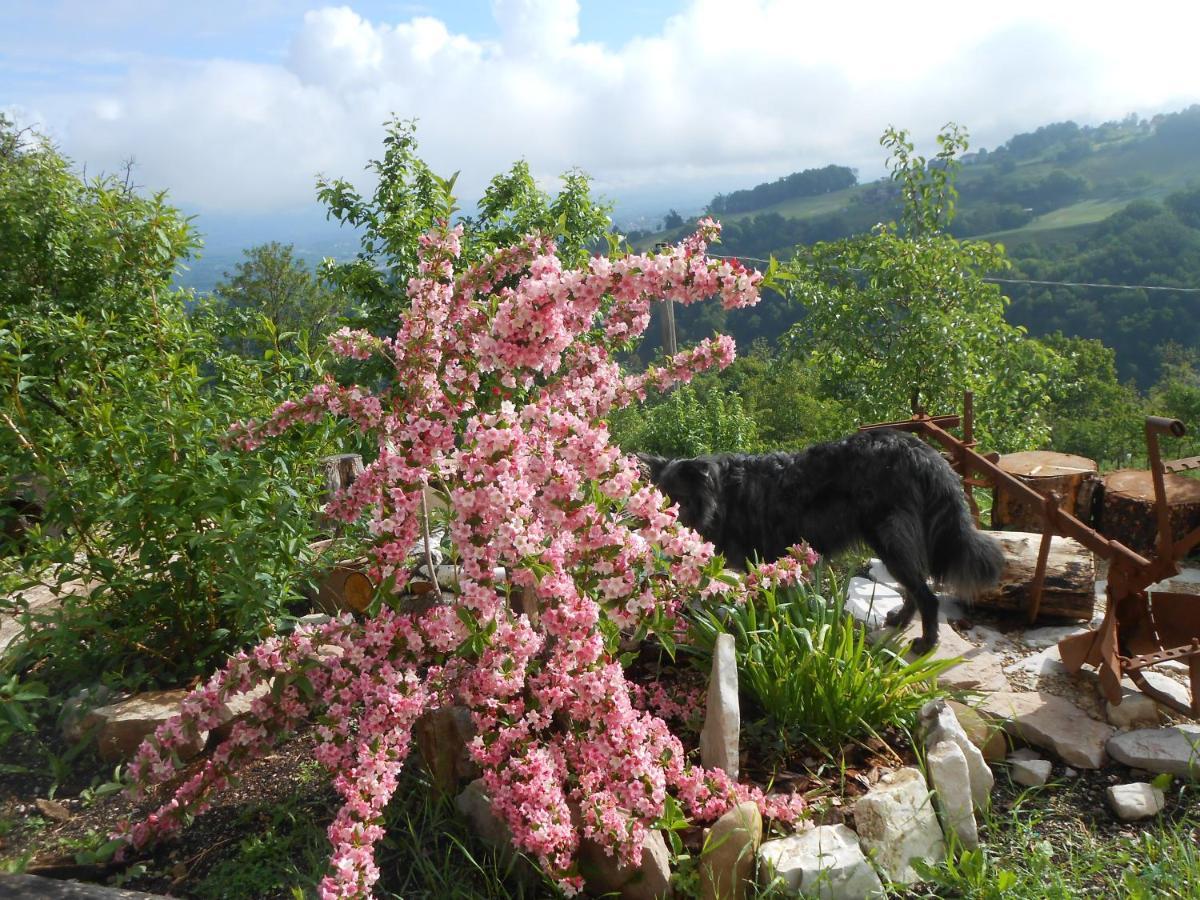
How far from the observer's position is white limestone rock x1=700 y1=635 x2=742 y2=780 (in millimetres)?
2586

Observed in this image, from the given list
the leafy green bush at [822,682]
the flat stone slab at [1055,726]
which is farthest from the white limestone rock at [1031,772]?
the leafy green bush at [822,682]

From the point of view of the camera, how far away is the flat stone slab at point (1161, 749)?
2.88 metres

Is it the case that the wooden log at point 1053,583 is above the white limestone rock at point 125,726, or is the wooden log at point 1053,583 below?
below

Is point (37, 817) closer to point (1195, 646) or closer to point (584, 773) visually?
point (584, 773)

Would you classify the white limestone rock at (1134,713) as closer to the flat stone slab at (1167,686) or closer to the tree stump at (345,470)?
the flat stone slab at (1167,686)

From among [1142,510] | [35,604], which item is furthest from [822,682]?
[35,604]

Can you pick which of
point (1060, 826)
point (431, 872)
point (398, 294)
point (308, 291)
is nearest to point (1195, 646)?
point (1060, 826)

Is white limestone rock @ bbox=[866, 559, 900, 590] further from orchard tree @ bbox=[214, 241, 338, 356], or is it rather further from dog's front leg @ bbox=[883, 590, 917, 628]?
orchard tree @ bbox=[214, 241, 338, 356]

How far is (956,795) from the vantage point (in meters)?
2.57

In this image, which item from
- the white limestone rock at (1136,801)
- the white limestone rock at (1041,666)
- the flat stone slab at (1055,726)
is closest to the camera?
the white limestone rock at (1136,801)

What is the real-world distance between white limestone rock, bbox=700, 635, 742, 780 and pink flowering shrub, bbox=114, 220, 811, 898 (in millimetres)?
85

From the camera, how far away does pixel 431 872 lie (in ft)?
8.02

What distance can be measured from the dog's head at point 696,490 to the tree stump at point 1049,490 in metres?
2.16

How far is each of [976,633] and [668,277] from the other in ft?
9.06
